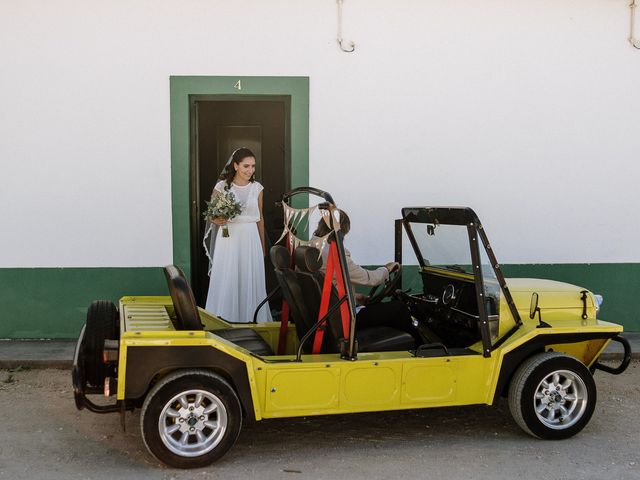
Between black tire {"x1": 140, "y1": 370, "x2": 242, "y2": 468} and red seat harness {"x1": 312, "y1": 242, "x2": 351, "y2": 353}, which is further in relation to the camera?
red seat harness {"x1": 312, "y1": 242, "x2": 351, "y2": 353}

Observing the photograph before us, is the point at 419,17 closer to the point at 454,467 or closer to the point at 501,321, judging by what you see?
the point at 501,321

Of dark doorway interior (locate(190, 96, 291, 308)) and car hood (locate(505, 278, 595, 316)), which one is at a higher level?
dark doorway interior (locate(190, 96, 291, 308))

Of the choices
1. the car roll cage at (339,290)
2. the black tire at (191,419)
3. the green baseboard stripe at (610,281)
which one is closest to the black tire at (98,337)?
the black tire at (191,419)

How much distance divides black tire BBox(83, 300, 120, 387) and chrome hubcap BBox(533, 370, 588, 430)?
2740mm

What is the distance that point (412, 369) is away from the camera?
4.82 metres

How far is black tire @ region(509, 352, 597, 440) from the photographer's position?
4.92 meters

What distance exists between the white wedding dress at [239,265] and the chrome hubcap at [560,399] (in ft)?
10.9

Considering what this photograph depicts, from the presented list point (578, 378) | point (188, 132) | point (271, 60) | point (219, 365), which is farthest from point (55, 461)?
point (271, 60)

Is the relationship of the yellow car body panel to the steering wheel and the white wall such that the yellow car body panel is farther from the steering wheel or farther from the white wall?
the white wall

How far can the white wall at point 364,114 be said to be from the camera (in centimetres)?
A: 766

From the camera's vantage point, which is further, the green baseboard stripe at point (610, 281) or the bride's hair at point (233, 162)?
the green baseboard stripe at point (610, 281)

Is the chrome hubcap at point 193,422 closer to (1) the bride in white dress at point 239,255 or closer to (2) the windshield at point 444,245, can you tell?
(2) the windshield at point 444,245

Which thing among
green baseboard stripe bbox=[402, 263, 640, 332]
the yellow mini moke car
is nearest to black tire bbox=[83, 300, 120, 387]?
the yellow mini moke car

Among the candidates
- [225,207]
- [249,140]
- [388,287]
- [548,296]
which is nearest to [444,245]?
[388,287]
